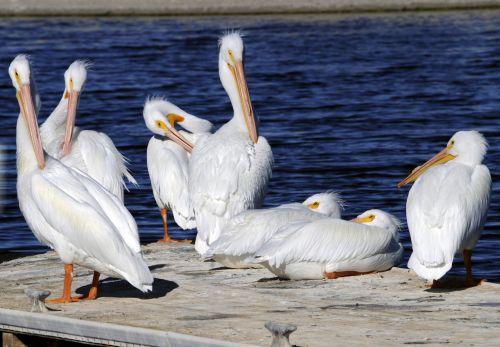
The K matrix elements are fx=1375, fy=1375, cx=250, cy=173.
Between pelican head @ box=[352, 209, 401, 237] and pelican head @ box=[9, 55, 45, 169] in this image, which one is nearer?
pelican head @ box=[9, 55, 45, 169]

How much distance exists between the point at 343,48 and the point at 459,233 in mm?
21389

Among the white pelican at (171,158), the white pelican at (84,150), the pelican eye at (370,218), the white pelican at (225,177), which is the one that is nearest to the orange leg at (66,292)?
the white pelican at (225,177)

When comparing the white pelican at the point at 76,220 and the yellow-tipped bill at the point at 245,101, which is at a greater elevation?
the yellow-tipped bill at the point at 245,101

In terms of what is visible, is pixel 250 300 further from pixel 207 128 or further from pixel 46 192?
pixel 207 128

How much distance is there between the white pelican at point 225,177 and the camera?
7902mm

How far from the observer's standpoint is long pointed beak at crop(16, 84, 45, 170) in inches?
270

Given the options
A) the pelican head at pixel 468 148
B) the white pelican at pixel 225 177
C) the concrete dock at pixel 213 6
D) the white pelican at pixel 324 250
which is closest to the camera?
the white pelican at pixel 324 250

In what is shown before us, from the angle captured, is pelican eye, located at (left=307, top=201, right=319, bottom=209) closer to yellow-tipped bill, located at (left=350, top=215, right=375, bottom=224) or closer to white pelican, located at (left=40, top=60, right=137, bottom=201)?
yellow-tipped bill, located at (left=350, top=215, right=375, bottom=224)

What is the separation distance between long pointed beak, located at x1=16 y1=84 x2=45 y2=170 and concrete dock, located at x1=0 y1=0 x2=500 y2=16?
91.0 feet

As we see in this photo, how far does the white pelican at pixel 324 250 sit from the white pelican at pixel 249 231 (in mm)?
125

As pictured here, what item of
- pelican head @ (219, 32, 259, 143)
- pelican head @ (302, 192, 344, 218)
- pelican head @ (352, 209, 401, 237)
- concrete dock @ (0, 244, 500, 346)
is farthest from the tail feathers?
pelican head @ (219, 32, 259, 143)

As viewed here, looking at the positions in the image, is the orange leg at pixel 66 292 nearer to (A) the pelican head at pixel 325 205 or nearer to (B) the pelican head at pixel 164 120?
(A) the pelican head at pixel 325 205

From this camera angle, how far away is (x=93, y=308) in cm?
645

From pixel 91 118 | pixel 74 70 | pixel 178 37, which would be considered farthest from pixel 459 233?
pixel 178 37
